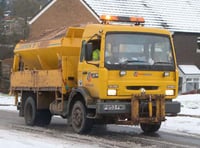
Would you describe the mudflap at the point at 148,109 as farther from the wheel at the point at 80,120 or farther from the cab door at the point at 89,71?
the wheel at the point at 80,120

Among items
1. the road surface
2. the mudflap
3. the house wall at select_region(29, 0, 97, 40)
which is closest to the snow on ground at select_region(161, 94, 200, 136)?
the road surface

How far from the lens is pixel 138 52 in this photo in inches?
561

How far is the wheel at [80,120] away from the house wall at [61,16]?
93.6ft

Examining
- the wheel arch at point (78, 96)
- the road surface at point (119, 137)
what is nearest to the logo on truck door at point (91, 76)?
the wheel arch at point (78, 96)

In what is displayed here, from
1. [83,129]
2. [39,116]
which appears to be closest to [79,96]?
[83,129]

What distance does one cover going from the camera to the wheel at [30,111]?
18.0 m

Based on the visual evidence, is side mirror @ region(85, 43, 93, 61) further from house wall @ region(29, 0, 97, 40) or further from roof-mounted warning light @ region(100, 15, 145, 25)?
house wall @ region(29, 0, 97, 40)

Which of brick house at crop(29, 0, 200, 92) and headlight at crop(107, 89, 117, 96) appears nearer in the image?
headlight at crop(107, 89, 117, 96)

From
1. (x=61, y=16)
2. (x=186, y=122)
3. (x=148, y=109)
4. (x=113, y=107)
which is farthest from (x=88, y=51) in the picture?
(x=61, y=16)

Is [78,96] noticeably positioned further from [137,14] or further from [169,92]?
[137,14]

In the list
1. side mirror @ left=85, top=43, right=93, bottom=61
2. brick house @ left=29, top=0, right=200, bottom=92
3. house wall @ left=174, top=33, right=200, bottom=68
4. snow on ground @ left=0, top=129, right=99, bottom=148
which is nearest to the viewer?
snow on ground @ left=0, top=129, right=99, bottom=148

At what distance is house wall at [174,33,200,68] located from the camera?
4381cm

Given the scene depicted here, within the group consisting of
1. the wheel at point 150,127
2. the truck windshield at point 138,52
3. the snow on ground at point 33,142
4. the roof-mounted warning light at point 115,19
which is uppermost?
the roof-mounted warning light at point 115,19

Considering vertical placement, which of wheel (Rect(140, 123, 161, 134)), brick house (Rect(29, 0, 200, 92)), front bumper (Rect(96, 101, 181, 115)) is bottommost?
wheel (Rect(140, 123, 161, 134))
